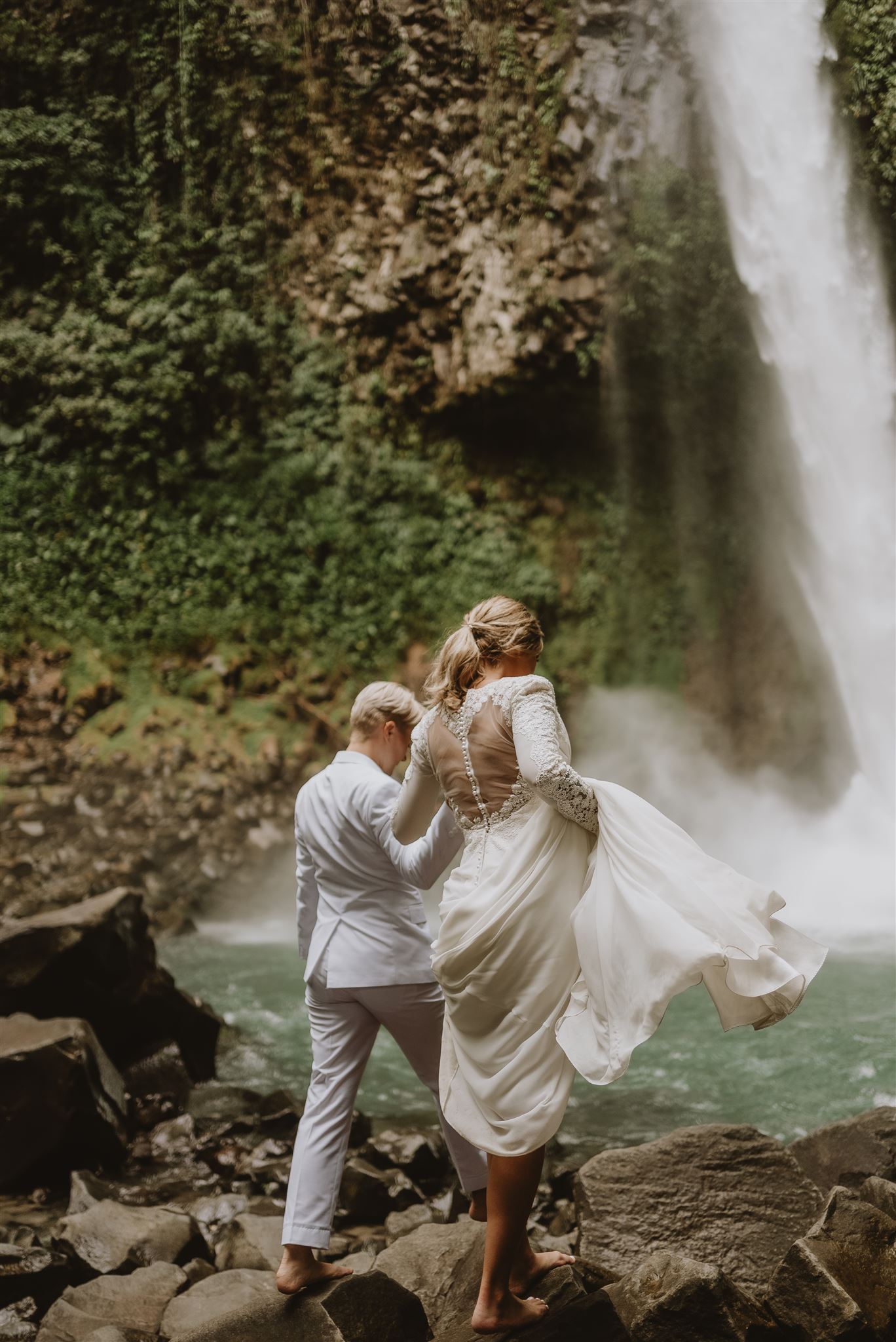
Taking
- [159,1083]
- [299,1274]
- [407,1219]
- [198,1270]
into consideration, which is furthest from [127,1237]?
[159,1083]

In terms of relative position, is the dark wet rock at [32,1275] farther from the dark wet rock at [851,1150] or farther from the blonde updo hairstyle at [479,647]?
the dark wet rock at [851,1150]

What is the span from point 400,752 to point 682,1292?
5.84 feet

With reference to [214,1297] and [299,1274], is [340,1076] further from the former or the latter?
[214,1297]

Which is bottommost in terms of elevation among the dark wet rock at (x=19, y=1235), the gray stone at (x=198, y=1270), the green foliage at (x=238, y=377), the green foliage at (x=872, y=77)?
the dark wet rock at (x=19, y=1235)

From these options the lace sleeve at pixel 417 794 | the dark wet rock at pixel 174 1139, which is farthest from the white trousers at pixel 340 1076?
the dark wet rock at pixel 174 1139

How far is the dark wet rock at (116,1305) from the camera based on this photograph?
10.9ft

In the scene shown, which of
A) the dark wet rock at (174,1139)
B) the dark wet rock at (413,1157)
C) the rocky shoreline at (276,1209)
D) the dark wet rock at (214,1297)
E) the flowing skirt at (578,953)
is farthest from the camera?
the dark wet rock at (174,1139)

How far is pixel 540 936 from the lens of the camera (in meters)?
2.81

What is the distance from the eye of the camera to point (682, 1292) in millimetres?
2686

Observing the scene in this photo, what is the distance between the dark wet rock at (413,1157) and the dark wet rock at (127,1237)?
1035 mm

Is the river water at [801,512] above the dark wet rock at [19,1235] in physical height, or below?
above

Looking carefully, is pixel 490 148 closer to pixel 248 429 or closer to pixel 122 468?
pixel 248 429

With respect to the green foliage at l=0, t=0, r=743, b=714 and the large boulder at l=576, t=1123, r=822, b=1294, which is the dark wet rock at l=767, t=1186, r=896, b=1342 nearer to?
the large boulder at l=576, t=1123, r=822, b=1294

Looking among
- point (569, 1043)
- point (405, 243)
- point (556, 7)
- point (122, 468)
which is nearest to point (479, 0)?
point (556, 7)
